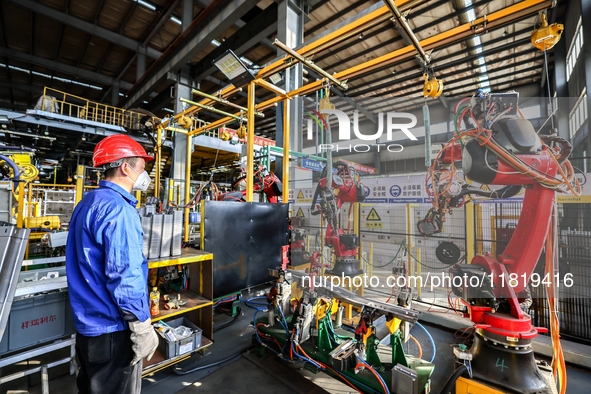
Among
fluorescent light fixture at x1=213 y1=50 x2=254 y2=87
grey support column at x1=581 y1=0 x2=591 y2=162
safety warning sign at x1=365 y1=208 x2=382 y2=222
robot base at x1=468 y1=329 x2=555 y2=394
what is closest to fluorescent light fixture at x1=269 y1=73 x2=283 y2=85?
fluorescent light fixture at x1=213 y1=50 x2=254 y2=87

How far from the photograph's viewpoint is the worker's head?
5.67 feet

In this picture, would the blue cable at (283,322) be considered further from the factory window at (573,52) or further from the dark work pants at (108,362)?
the factory window at (573,52)

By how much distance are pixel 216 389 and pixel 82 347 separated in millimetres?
1328

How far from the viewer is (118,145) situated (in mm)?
1754

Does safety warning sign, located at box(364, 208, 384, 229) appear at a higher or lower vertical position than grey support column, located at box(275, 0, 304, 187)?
lower

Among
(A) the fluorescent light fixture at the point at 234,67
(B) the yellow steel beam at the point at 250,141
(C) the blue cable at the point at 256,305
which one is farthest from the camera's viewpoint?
(C) the blue cable at the point at 256,305

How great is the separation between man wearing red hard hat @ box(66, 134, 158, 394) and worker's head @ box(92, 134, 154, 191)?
0.55 feet

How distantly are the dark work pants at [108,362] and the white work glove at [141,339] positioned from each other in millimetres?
70

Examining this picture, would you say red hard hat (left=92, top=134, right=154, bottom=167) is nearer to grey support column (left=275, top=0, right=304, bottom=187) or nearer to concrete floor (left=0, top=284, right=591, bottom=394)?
concrete floor (left=0, top=284, right=591, bottom=394)

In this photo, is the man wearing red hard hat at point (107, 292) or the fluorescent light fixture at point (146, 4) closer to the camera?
the man wearing red hard hat at point (107, 292)

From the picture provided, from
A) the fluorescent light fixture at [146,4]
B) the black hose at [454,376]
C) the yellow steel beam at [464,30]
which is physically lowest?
the black hose at [454,376]

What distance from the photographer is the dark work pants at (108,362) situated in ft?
5.04

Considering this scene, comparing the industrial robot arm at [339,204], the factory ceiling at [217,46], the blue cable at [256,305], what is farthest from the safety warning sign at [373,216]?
the blue cable at [256,305]

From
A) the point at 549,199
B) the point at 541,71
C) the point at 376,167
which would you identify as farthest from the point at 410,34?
the point at 541,71
